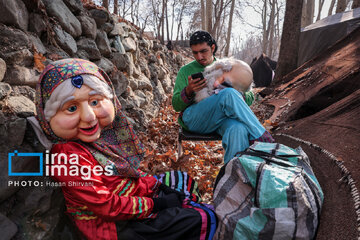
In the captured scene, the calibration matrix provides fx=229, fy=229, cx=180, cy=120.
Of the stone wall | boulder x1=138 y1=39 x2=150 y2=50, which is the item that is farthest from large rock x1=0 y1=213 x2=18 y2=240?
boulder x1=138 y1=39 x2=150 y2=50

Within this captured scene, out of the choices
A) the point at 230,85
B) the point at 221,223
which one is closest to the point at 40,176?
the point at 221,223

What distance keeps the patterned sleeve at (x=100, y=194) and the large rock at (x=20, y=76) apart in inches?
26.4

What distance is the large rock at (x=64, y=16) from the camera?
235 centimetres

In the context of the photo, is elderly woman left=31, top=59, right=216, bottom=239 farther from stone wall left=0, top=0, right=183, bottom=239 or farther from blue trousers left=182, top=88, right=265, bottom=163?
blue trousers left=182, top=88, right=265, bottom=163

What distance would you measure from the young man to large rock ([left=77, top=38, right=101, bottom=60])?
1228mm

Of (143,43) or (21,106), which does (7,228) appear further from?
(143,43)

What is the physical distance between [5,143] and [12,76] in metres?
0.58

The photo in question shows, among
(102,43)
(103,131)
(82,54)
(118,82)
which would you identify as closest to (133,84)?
(118,82)

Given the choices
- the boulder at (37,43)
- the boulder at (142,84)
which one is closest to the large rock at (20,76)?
the boulder at (37,43)

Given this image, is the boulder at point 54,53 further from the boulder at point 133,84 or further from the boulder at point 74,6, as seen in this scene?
the boulder at point 133,84

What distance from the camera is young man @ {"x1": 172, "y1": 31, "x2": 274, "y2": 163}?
1.97m

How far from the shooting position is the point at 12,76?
5.32 feet

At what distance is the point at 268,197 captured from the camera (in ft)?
4.23

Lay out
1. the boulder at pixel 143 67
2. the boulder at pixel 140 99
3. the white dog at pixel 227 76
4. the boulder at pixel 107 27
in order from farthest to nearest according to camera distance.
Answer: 1. the boulder at pixel 143 67
2. the boulder at pixel 140 99
3. the boulder at pixel 107 27
4. the white dog at pixel 227 76
